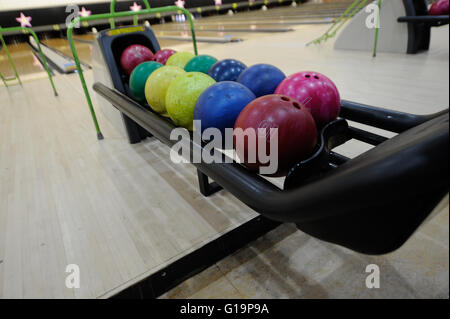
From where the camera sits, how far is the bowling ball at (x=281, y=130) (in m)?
0.72

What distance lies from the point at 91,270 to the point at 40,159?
0.95 meters

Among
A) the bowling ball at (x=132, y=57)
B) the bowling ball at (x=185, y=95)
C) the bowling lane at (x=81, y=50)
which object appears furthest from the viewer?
the bowling lane at (x=81, y=50)

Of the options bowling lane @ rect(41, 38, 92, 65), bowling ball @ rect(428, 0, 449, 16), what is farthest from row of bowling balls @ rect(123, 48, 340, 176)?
bowling lane @ rect(41, 38, 92, 65)

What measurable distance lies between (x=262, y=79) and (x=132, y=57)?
863 millimetres

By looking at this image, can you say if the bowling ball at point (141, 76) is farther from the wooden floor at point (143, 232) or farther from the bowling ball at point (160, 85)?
the wooden floor at point (143, 232)

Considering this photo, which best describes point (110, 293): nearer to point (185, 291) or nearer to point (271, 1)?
point (185, 291)

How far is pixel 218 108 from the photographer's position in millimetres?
911

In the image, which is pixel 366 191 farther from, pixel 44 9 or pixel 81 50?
→ pixel 44 9

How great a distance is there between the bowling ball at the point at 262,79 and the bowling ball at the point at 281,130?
302 millimetres

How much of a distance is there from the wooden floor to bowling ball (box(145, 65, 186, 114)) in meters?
0.28

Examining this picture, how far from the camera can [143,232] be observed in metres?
0.93

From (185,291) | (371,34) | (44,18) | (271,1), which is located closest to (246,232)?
(185,291)

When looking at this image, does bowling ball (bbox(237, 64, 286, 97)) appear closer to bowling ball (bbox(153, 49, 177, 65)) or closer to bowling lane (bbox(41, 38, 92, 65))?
bowling ball (bbox(153, 49, 177, 65))

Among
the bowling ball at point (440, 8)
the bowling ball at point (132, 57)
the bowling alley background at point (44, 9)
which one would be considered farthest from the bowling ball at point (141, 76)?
the bowling alley background at point (44, 9)
